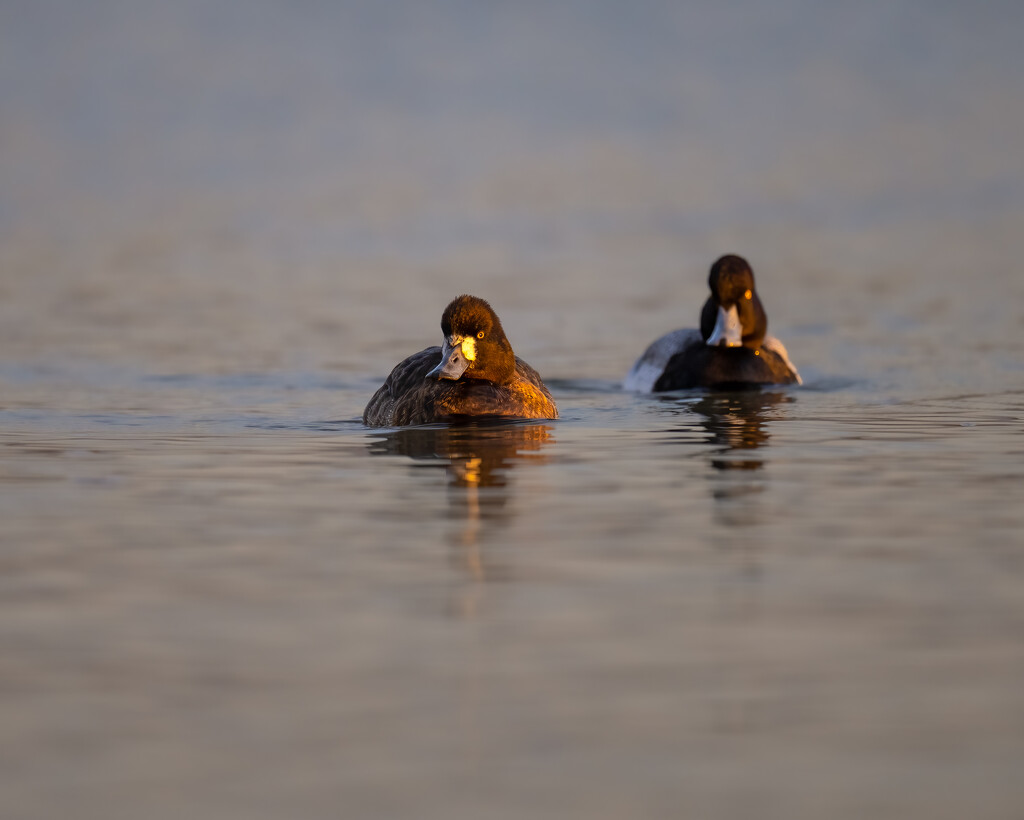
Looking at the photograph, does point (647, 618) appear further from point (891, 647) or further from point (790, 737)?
point (790, 737)

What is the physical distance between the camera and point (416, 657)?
5.01 m

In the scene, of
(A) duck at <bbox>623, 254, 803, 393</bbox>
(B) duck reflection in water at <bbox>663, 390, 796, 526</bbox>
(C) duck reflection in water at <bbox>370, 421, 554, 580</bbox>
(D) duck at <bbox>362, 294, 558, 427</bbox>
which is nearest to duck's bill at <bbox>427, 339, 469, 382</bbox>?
(D) duck at <bbox>362, 294, 558, 427</bbox>

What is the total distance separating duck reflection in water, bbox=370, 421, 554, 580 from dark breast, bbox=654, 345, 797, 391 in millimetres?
Answer: 3682

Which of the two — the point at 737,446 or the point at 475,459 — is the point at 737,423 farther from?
the point at 475,459

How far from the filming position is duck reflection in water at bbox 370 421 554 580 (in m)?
7.18

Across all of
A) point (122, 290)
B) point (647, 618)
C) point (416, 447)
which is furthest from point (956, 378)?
point (122, 290)

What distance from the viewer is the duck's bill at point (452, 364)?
36.9ft

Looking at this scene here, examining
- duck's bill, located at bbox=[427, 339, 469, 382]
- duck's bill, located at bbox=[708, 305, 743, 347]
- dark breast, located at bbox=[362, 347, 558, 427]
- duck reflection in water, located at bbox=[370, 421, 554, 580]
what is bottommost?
duck reflection in water, located at bbox=[370, 421, 554, 580]

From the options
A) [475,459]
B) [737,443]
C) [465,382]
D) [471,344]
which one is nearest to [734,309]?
[465,382]

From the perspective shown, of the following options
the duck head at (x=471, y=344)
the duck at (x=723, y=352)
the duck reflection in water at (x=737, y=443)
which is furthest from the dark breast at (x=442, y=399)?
the duck at (x=723, y=352)

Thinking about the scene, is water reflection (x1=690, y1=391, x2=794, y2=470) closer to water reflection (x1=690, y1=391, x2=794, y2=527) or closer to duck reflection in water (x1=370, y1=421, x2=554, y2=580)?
water reflection (x1=690, y1=391, x2=794, y2=527)

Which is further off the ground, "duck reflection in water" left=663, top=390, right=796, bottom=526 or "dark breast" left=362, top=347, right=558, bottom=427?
"dark breast" left=362, top=347, right=558, bottom=427

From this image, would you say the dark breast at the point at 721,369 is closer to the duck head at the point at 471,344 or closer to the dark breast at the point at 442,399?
the dark breast at the point at 442,399

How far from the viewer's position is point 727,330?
50.7 ft
